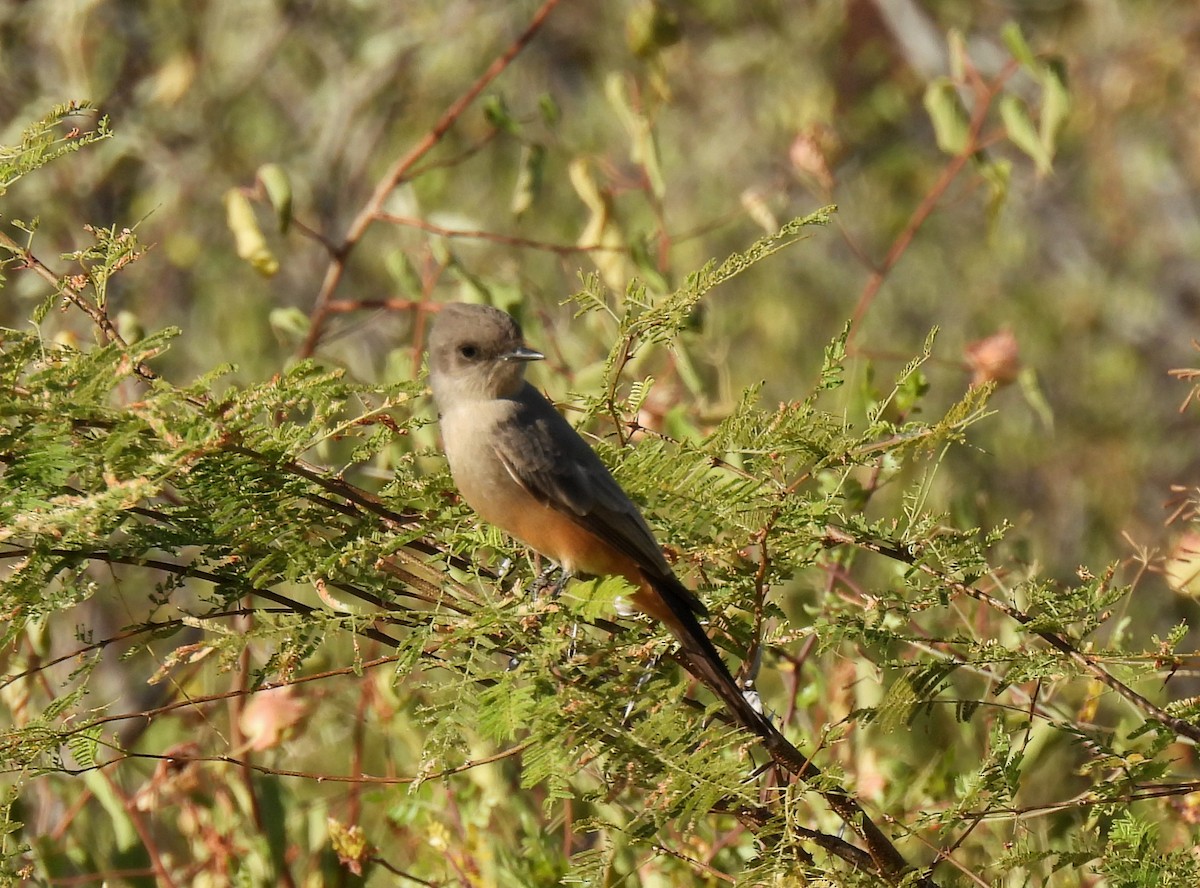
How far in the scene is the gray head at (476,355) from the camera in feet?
13.7

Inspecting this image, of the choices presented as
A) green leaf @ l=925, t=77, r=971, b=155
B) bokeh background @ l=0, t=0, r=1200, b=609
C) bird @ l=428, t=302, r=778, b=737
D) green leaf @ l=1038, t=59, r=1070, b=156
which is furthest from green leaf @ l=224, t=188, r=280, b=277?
green leaf @ l=1038, t=59, r=1070, b=156

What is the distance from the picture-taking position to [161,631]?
2.66 m

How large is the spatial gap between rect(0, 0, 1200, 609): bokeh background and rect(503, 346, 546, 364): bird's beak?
7.54ft

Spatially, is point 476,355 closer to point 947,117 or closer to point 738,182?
point 947,117

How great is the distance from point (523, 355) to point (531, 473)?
15.9 inches

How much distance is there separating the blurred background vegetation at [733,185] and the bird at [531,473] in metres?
1.26

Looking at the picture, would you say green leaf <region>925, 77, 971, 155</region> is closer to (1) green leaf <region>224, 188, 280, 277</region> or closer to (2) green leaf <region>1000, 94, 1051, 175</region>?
(2) green leaf <region>1000, 94, 1051, 175</region>

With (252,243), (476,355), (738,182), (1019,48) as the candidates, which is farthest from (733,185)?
(476,355)

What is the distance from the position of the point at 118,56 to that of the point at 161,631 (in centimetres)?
679

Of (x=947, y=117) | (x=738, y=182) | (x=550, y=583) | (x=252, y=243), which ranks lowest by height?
(x=738, y=182)

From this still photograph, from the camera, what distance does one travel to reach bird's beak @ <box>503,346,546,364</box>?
4098 mm

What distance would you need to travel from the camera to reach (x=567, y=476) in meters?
3.87

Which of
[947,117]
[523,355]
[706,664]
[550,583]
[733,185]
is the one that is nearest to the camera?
[706,664]

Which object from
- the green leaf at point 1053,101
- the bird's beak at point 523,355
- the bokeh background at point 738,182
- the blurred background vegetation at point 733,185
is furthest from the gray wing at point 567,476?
the bokeh background at point 738,182
